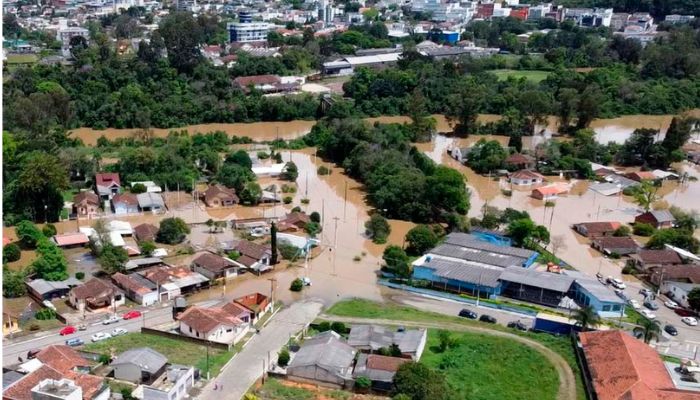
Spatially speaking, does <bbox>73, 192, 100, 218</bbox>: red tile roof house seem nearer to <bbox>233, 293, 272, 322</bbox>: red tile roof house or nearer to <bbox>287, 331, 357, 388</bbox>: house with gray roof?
<bbox>233, 293, 272, 322</bbox>: red tile roof house

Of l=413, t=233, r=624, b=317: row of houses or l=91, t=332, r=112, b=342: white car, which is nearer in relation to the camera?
l=91, t=332, r=112, b=342: white car

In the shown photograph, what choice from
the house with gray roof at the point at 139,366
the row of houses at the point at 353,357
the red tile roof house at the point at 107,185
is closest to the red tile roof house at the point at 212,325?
the house with gray roof at the point at 139,366

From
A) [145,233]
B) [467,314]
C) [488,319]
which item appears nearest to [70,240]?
[145,233]

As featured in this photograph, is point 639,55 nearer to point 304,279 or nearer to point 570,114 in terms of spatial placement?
point 570,114

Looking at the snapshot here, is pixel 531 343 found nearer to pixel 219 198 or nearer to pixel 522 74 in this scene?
pixel 219 198

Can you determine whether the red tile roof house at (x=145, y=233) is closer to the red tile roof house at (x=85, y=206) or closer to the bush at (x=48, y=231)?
the bush at (x=48, y=231)

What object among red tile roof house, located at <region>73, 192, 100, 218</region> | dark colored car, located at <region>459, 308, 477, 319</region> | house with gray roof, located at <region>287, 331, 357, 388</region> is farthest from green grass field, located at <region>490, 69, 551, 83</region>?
house with gray roof, located at <region>287, 331, 357, 388</region>
